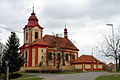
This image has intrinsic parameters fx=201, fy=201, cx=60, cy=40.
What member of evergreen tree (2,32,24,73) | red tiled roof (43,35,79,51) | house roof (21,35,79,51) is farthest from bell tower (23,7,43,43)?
evergreen tree (2,32,24,73)

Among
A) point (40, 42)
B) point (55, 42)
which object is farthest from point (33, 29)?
point (55, 42)

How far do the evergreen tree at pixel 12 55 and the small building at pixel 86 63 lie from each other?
1148 inches

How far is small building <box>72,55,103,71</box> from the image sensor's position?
64625mm

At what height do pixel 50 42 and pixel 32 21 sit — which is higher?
pixel 32 21

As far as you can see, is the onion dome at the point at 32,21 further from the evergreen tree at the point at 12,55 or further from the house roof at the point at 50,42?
the evergreen tree at the point at 12,55

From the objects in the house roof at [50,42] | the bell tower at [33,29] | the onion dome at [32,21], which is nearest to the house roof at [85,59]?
the house roof at [50,42]

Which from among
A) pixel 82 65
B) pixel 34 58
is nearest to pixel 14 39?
pixel 34 58

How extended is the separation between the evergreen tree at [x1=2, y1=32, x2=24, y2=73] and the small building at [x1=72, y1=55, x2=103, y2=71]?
29.2 meters

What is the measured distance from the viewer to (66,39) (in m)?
73.1

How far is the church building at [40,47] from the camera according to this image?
195ft

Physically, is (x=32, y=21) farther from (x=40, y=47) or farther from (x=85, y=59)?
(x=85, y=59)

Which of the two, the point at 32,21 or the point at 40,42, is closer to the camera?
the point at 40,42

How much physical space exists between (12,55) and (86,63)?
1253 inches

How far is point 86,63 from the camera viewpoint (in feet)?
213
